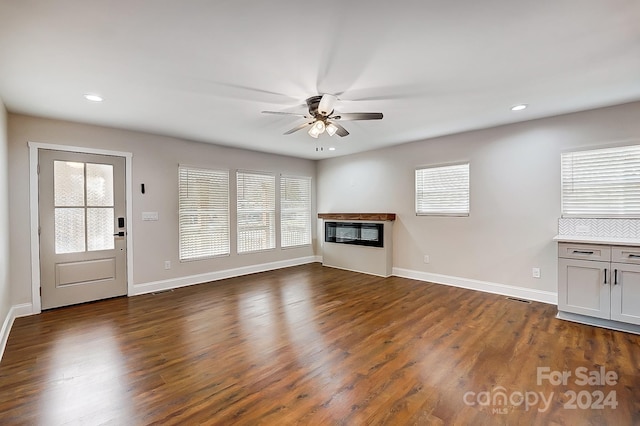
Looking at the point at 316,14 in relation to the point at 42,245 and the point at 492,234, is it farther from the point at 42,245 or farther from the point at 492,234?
the point at 42,245

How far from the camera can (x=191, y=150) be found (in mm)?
5113

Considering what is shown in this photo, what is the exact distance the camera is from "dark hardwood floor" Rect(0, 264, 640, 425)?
6.17 feet

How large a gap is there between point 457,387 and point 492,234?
3030mm

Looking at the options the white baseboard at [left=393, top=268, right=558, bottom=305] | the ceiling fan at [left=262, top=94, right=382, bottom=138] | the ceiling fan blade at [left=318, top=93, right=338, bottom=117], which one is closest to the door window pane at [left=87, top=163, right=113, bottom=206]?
the ceiling fan at [left=262, top=94, right=382, bottom=138]

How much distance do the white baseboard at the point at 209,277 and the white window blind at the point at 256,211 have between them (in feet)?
1.28

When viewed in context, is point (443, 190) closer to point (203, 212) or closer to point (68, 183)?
point (203, 212)

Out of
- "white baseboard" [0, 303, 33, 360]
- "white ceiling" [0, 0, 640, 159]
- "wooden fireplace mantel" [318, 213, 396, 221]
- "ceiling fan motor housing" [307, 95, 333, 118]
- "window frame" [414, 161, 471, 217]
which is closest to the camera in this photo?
"white ceiling" [0, 0, 640, 159]

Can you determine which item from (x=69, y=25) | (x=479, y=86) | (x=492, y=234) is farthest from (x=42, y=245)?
(x=492, y=234)

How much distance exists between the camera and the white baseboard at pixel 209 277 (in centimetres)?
464

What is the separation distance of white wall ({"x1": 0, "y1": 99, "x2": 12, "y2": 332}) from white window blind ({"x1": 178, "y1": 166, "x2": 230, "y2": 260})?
2034 mm

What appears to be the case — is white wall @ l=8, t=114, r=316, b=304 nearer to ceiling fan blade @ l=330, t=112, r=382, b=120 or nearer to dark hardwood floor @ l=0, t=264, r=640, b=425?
dark hardwood floor @ l=0, t=264, r=640, b=425

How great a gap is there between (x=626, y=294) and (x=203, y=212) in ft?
19.1

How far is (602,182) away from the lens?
3.62 metres

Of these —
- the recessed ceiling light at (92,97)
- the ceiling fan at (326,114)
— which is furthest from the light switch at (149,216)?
the ceiling fan at (326,114)
